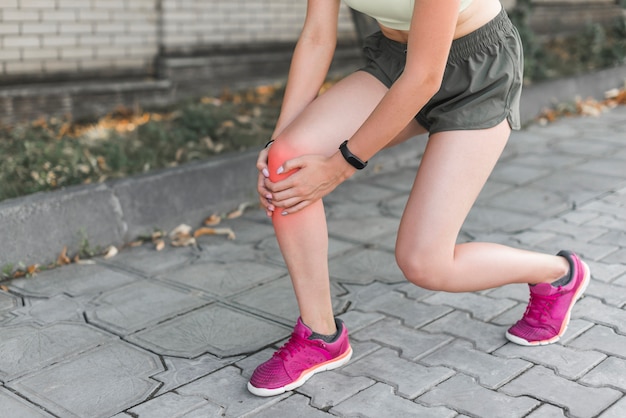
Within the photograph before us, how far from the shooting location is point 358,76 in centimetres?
285

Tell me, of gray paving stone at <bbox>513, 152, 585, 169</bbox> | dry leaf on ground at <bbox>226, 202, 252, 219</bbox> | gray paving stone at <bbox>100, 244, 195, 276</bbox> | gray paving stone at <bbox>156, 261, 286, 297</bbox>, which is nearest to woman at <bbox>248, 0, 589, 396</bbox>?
gray paving stone at <bbox>156, 261, 286, 297</bbox>

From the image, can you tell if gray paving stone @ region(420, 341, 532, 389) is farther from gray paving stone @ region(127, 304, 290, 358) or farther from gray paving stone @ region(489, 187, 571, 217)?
gray paving stone @ region(489, 187, 571, 217)

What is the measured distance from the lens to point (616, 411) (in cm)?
250

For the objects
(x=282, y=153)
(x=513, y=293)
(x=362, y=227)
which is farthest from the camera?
(x=362, y=227)

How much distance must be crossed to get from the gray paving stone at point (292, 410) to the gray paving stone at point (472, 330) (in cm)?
75

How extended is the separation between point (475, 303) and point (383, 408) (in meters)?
0.99

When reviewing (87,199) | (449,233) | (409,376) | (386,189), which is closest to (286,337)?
(409,376)

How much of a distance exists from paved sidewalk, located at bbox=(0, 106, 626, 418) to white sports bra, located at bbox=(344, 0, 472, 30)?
3.91ft

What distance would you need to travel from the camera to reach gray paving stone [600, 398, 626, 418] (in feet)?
8.13

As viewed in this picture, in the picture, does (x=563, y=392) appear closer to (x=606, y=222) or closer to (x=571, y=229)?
(x=571, y=229)

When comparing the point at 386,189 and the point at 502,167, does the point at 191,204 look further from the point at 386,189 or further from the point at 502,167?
the point at 502,167

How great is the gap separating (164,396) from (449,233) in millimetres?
1095

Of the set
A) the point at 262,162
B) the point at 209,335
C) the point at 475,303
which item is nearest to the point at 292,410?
the point at 209,335

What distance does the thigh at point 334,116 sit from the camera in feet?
8.59
